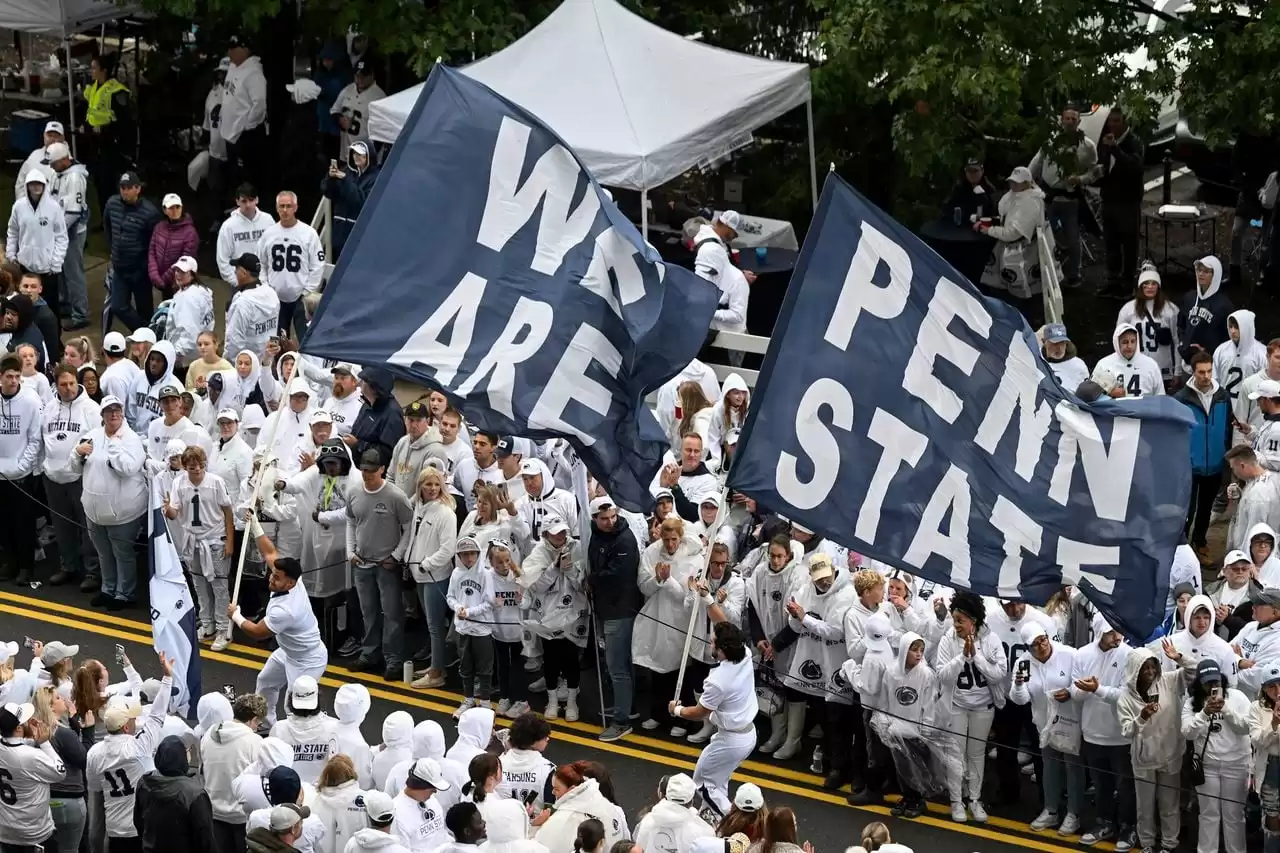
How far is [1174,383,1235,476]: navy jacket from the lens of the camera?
18297 millimetres

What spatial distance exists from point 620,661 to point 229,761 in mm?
3477

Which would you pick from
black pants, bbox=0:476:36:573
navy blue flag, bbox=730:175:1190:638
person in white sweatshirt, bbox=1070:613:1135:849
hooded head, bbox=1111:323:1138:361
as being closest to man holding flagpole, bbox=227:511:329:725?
black pants, bbox=0:476:36:573

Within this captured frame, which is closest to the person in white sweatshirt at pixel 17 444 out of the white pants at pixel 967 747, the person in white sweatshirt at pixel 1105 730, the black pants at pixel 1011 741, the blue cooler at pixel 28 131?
the white pants at pixel 967 747

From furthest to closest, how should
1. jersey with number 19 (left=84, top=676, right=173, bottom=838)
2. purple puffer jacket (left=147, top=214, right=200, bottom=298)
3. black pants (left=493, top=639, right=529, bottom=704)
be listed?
purple puffer jacket (left=147, top=214, right=200, bottom=298) → black pants (left=493, top=639, right=529, bottom=704) → jersey with number 19 (left=84, top=676, right=173, bottom=838)

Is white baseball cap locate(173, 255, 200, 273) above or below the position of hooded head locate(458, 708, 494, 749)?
above

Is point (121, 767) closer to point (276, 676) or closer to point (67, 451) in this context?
point (276, 676)

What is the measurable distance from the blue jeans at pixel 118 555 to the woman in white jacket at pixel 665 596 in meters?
4.43

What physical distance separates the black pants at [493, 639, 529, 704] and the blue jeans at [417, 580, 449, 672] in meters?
0.46

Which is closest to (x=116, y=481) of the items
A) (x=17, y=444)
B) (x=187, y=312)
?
(x=17, y=444)

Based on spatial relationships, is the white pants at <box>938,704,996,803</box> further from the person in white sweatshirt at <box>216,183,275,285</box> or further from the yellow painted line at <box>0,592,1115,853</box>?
the person in white sweatshirt at <box>216,183,275,285</box>

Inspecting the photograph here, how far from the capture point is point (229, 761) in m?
13.9

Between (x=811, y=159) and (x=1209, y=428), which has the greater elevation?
(x=811, y=159)

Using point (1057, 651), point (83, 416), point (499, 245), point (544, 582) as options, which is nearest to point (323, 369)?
point (83, 416)

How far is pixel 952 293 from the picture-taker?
12.7 meters
